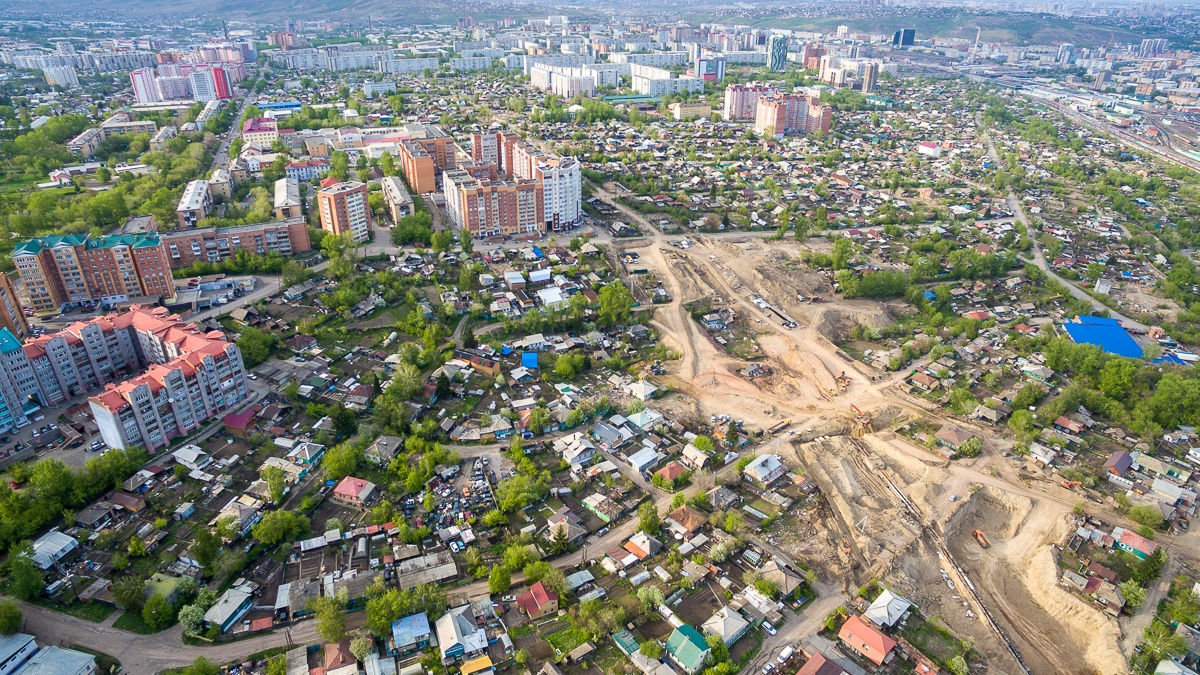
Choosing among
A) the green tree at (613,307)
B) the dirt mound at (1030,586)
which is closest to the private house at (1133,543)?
the dirt mound at (1030,586)

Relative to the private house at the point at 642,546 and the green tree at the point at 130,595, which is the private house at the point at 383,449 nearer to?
the green tree at the point at 130,595

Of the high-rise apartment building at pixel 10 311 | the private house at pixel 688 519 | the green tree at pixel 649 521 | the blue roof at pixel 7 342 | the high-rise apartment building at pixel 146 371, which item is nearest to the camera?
the green tree at pixel 649 521

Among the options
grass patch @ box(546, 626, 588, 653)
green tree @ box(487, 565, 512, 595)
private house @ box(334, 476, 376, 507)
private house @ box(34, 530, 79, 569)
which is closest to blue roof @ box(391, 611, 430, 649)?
green tree @ box(487, 565, 512, 595)

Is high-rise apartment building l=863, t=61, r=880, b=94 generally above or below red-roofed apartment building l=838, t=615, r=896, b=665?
above

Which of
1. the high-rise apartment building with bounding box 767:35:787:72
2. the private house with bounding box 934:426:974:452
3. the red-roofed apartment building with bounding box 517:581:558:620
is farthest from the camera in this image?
the high-rise apartment building with bounding box 767:35:787:72

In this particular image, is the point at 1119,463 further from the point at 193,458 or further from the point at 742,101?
the point at 742,101

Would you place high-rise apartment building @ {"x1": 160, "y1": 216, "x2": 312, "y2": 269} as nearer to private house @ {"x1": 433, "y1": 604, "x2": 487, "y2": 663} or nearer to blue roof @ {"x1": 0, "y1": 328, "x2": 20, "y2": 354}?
blue roof @ {"x1": 0, "y1": 328, "x2": 20, "y2": 354}
